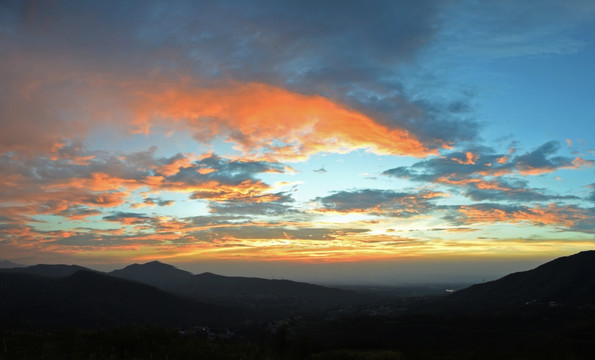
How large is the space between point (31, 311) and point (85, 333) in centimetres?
20660

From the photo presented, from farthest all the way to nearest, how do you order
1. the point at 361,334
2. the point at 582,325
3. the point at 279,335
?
the point at 361,334
the point at 582,325
the point at 279,335

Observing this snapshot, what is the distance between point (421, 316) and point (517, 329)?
42166 mm

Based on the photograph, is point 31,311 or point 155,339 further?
point 31,311

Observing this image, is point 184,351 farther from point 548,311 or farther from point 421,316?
point 548,311

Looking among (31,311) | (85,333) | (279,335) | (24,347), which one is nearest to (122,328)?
(85,333)

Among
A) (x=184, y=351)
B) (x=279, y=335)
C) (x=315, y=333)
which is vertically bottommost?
(x=315, y=333)

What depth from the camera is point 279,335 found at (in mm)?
62719

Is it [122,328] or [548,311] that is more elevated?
[122,328]

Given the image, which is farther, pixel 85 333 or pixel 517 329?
pixel 517 329

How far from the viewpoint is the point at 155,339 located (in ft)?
121

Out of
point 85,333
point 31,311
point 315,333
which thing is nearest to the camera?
point 85,333

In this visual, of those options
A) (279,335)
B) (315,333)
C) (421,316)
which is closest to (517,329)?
(421,316)

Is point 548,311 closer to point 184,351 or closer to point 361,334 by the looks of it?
point 361,334

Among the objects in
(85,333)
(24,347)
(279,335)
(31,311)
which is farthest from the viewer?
(31,311)
